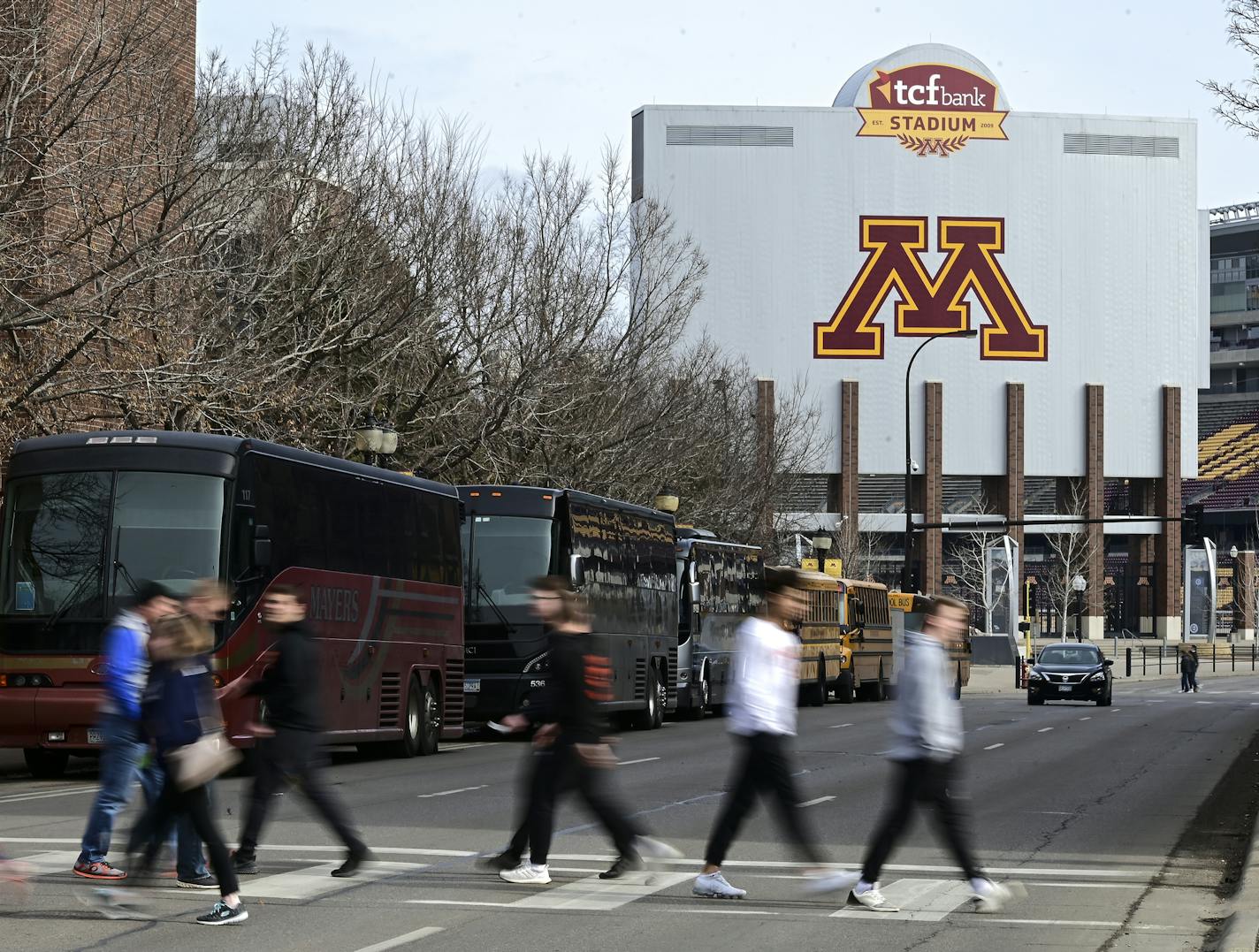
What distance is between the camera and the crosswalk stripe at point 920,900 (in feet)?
35.7

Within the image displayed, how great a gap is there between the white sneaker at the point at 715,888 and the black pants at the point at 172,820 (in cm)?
276

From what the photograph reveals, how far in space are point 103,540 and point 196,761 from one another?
10376mm

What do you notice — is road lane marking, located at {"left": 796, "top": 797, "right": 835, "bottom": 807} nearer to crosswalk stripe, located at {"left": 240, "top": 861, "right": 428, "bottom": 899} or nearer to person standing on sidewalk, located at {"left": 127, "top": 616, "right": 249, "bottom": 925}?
crosswalk stripe, located at {"left": 240, "top": 861, "right": 428, "bottom": 899}

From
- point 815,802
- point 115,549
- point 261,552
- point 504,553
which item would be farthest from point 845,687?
point 115,549

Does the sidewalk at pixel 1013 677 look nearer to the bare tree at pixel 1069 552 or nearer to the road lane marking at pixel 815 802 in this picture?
the bare tree at pixel 1069 552

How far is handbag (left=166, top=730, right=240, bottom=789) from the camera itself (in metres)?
9.94

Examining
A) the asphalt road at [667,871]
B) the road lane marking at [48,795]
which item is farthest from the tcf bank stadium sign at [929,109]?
the road lane marking at [48,795]

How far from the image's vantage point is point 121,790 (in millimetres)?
11086

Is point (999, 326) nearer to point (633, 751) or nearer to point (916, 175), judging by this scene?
point (916, 175)

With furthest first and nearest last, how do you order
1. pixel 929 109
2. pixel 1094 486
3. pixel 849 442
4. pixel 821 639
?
pixel 1094 486 < pixel 929 109 < pixel 849 442 < pixel 821 639

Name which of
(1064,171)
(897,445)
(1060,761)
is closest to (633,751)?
(1060,761)

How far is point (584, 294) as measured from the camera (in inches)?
1688

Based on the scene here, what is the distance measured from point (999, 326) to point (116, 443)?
288ft

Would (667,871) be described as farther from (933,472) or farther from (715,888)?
(933,472)
